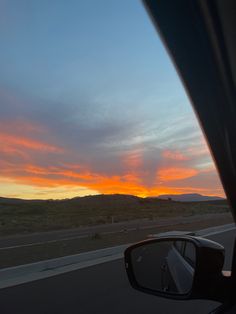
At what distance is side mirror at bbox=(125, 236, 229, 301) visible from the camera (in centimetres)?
231

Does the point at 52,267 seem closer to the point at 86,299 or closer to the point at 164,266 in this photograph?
the point at 86,299

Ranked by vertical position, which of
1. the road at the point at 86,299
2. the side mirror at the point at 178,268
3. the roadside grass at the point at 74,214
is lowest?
the road at the point at 86,299

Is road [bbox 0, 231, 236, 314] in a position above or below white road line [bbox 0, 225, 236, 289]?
below

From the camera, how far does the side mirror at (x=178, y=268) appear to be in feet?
7.59

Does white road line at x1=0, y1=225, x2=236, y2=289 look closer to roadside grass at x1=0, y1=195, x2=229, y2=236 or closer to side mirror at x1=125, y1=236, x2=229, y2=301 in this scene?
side mirror at x1=125, y1=236, x2=229, y2=301

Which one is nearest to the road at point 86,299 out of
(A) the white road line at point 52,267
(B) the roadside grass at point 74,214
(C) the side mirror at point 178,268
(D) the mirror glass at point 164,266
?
(A) the white road line at point 52,267

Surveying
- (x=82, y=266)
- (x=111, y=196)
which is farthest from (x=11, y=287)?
(x=111, y=196)

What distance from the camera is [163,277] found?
3564mm

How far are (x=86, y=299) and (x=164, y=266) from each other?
655 centimetres

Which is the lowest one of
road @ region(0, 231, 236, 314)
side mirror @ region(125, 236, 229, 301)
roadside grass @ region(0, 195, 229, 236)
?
road @ region(0, 231, 236, 314)

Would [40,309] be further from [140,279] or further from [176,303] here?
[140,279]

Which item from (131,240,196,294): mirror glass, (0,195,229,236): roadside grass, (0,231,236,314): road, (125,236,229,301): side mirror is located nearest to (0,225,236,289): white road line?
(0,231,236,314): road

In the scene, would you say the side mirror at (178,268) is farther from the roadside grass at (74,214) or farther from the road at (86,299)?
the roadside grass at (74,214)

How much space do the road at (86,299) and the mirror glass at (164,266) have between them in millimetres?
4782
